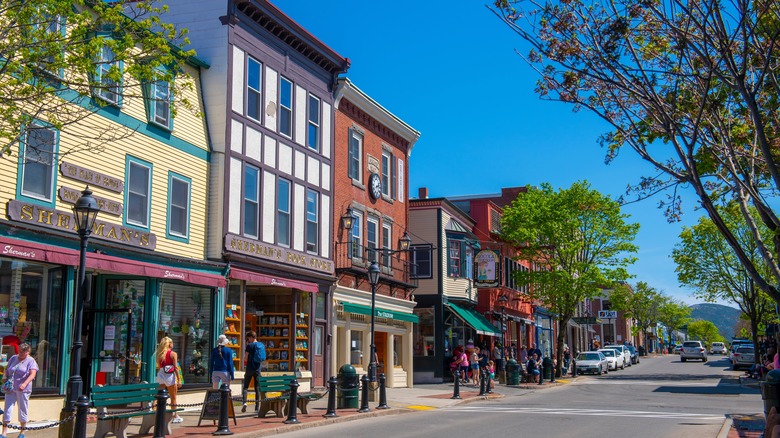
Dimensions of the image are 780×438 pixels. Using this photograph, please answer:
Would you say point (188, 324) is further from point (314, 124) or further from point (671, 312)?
point (671, 312)

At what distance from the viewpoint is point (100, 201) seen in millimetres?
17375

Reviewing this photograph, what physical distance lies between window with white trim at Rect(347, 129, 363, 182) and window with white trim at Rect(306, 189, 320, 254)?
3.19m

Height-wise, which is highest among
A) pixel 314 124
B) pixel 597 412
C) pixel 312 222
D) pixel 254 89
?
pixel 254 89

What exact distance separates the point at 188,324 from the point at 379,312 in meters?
10.6

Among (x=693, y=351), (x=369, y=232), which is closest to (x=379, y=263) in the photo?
(x=369, y=232)

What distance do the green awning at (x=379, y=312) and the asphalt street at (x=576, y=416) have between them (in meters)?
5.12

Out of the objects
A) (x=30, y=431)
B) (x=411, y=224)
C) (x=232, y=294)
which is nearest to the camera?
(x=30, y=431)

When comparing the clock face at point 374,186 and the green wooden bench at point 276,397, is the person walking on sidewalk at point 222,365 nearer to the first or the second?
the green wooden bench at point 276,397

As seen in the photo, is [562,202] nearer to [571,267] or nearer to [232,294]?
[571,267]

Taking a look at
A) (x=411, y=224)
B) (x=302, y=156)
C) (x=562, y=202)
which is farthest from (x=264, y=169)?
(x=562, y=202)

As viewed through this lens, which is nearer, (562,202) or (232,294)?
(232,294)

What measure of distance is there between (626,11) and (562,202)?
31615 mm

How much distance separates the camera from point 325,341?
1053 inches

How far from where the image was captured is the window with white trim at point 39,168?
15789 millimetres
